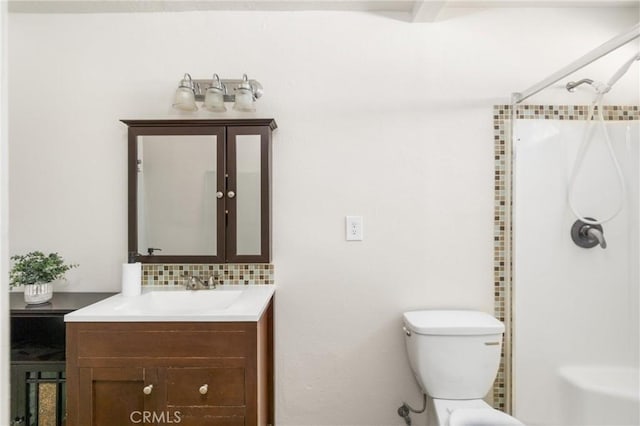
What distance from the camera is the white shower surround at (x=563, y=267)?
1664 mm

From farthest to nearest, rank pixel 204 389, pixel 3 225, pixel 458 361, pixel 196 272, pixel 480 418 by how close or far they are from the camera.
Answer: pixel 196 272, pixel 458 361, pixel 480 418, pixel 204 389, pixel 3 225

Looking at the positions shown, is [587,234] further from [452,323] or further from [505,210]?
[452,323]

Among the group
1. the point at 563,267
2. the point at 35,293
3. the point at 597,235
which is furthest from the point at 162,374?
the point at 597,235

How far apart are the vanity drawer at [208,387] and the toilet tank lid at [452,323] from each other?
80 cm

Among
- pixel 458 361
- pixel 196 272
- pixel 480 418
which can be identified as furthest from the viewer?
pixel 196 272

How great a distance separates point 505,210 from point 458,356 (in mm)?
762

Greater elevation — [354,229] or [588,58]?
[588,58]

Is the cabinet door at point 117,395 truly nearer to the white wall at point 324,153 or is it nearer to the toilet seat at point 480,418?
the white wall at point 324,153

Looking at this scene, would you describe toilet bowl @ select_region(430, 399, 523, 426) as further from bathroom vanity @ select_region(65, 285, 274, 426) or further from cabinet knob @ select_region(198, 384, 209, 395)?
cabinet knob @ select_region(198, 384, 209, 395)

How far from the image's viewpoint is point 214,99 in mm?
1713

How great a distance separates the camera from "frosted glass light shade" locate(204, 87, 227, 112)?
171cm

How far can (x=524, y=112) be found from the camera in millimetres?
1837

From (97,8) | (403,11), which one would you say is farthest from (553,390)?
(97,8)

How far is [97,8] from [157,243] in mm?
1208
